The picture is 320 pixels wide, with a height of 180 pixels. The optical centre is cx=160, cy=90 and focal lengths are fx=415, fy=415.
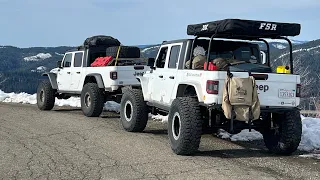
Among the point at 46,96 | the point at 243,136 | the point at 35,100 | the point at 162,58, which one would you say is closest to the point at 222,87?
the point at 162,58

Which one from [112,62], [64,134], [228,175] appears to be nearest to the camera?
[228,175]

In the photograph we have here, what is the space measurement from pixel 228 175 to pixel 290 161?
1696 millimetres

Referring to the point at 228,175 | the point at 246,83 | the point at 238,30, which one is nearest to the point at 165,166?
the point at 228,175

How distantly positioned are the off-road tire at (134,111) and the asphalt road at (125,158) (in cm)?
21

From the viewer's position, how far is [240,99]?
657 cm

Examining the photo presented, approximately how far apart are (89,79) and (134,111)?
166 inches

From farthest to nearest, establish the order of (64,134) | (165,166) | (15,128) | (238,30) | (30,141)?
(15,128) → (64,134) → (30,141) → (238,30) → (165,166)

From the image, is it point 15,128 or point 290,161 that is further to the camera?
point 15,128

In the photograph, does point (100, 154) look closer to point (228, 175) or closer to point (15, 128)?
point (228, 175)

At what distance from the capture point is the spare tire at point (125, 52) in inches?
500

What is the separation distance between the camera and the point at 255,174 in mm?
5832

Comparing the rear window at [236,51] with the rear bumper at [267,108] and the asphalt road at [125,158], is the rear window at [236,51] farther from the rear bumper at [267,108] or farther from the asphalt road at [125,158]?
the asphalt road at [125,158]

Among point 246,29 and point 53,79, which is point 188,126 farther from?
point 53,79

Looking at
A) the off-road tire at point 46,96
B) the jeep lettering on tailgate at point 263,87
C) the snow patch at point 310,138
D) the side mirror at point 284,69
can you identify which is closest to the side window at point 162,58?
the side mirror at point 284,69
